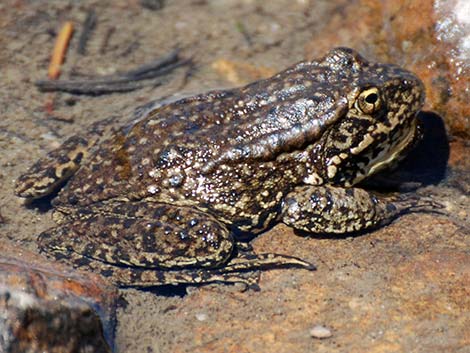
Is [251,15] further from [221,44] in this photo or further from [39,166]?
[39,166]

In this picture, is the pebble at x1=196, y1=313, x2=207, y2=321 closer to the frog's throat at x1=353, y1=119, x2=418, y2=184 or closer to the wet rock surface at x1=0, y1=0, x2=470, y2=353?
the wet rock surface at x1=0, y1=0, x2=470, y2=353

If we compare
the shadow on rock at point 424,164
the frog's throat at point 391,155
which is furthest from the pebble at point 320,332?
the shadow on rock at point 424,164

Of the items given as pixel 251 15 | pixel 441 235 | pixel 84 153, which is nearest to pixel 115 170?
pixel 84 153

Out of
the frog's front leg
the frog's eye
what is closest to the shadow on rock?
the frog's front leg

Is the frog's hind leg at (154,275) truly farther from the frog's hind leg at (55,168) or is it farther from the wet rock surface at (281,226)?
the frog's hind leg at (55,168)

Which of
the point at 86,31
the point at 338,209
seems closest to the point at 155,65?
the point at 86,31

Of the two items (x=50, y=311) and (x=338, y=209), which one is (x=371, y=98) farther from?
(x=50, y=311)
